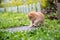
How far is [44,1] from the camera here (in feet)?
41.1

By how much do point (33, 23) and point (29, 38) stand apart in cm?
222

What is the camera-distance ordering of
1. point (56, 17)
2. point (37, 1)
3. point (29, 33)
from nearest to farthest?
point (29, 33) → point (56, 17) → point (37, 1)

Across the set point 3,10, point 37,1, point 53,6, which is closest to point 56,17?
point 53,6

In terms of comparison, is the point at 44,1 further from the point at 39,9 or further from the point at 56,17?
the point at 56,17

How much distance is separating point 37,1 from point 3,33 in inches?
266

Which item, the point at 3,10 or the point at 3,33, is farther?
the point at 3,10

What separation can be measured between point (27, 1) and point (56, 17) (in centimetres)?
307

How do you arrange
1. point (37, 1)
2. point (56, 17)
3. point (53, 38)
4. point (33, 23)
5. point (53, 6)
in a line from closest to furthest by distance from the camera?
point (53, 38)
point (33, 23)
point (56, 17)
point (53, 6)
point (37, 1)

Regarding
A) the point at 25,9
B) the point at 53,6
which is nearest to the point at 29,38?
the point at 53,6

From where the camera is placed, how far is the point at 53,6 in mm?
12250

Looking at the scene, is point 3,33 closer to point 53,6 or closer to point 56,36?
point 56,36

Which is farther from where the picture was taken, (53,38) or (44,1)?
(44,1)

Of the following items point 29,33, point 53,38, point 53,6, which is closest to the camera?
point 53,38

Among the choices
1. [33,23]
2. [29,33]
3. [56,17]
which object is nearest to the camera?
[29,33]
